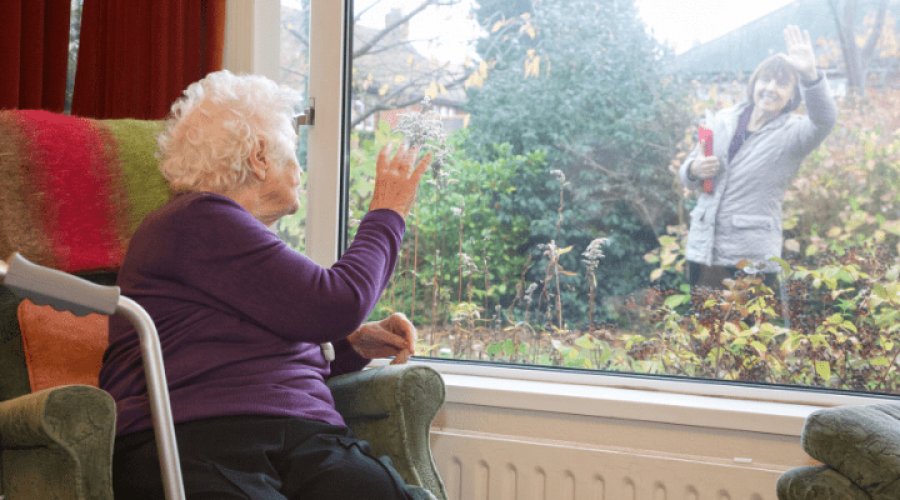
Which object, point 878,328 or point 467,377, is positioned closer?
point 878,328

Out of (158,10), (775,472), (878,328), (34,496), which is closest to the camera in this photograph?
(34,496)

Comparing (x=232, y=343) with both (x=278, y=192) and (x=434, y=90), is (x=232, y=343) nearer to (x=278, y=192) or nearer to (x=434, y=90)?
(x=278, y=192)

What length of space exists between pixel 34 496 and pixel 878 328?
1.93 metres

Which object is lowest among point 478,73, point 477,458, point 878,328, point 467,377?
point 477,458

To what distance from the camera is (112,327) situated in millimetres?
1204

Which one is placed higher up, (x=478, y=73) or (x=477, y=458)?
(x=478, y=73)

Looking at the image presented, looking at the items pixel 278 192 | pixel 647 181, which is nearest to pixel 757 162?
pixel 647 181

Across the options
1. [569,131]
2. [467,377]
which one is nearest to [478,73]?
[569,131]

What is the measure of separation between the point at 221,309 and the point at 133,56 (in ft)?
3.92

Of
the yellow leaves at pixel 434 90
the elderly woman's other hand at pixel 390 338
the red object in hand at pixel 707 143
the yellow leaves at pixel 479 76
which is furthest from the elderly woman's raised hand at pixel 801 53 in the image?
the elderly woman's other hand at pixel 390 338

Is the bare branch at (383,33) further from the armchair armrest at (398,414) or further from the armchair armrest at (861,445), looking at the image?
the armchair armrest at (861,445)

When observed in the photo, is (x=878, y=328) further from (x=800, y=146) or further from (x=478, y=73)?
(x=478, y=73)

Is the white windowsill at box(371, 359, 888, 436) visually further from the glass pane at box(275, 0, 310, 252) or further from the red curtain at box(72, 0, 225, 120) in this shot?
the red curtain at box(72, 0, 225, 120)

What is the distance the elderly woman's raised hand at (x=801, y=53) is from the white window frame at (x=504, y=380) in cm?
86
